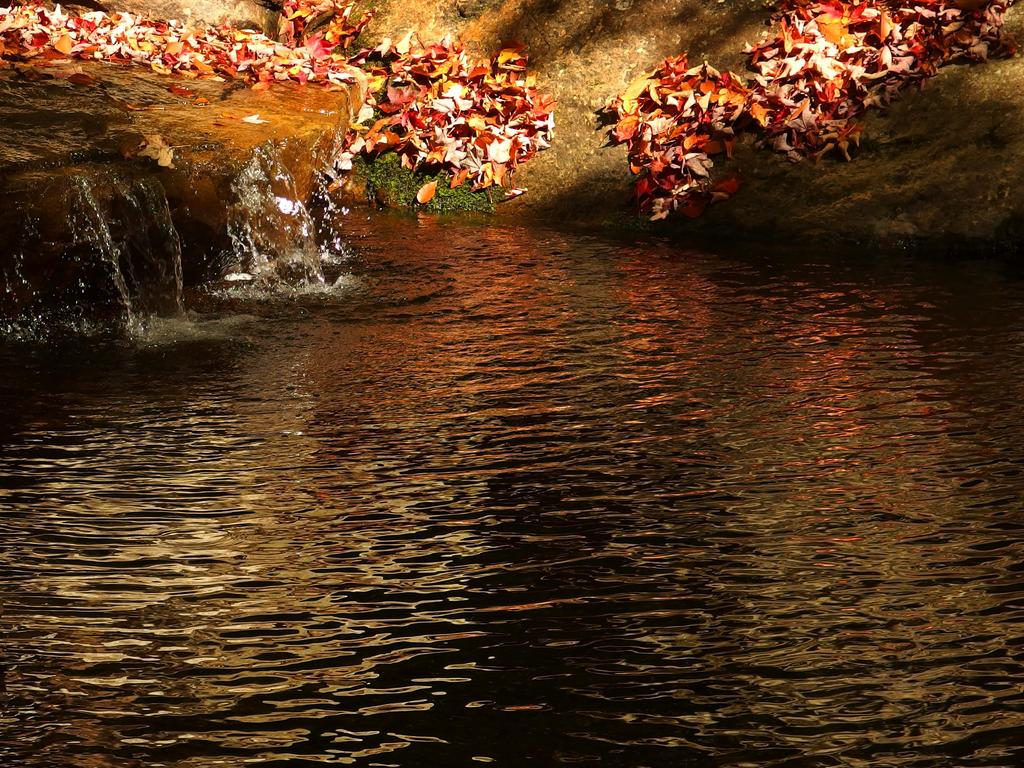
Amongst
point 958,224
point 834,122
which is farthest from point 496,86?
point 958,224

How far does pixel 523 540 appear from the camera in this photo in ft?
12.1

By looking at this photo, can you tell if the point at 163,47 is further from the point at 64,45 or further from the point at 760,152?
the point at 760,152

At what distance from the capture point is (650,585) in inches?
133

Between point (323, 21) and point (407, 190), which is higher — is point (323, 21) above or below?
above

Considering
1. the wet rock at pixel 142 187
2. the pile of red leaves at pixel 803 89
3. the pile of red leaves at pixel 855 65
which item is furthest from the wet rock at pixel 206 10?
the pile of red leaves at pixel 855 65

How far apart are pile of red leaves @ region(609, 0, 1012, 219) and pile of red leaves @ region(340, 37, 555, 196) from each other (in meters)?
0.77

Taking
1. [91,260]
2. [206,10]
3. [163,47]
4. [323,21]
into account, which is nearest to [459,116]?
[323,21]

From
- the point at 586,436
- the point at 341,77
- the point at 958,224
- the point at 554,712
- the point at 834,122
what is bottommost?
the point at 554,712

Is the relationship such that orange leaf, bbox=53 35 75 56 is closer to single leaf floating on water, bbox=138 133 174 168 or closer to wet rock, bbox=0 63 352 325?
wet rock, bbox=0 63 352 325

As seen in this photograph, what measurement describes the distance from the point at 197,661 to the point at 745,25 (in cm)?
756

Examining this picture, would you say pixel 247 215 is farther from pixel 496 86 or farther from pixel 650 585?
pixel 650 585

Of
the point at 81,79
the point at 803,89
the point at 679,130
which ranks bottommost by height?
the point at 679,130

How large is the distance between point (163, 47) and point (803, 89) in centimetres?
436

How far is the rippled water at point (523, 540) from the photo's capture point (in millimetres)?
2771
